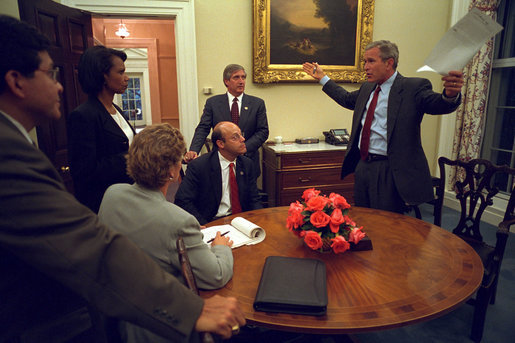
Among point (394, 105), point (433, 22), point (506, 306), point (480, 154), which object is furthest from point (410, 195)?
point (433, 22)

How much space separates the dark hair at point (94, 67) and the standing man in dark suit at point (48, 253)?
50.3 inches

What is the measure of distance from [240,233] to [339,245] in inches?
20.2

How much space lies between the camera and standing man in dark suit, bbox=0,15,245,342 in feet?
2.18

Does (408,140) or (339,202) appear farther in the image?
(408,140)

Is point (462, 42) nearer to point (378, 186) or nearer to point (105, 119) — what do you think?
point (378, 186)

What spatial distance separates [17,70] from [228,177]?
1784mm

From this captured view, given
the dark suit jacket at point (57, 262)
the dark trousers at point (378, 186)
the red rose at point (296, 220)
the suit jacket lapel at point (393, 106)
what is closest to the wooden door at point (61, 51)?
the red rose at point (296, 220)

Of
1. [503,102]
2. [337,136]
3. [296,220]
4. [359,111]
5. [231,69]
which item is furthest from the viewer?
[337,136]

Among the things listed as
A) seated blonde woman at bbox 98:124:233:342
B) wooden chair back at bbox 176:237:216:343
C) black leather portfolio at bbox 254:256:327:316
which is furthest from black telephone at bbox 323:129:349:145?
wooden chair back at bbox 176:237:216:343

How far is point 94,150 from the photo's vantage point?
1971 millimetres

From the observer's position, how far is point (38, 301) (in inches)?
32.4

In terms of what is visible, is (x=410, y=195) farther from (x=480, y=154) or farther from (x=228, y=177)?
(x=480, y=154)

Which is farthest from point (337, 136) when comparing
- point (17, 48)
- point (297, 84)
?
point (17, 48)

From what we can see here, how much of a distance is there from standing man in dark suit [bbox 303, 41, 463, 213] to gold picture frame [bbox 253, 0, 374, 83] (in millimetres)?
1707
